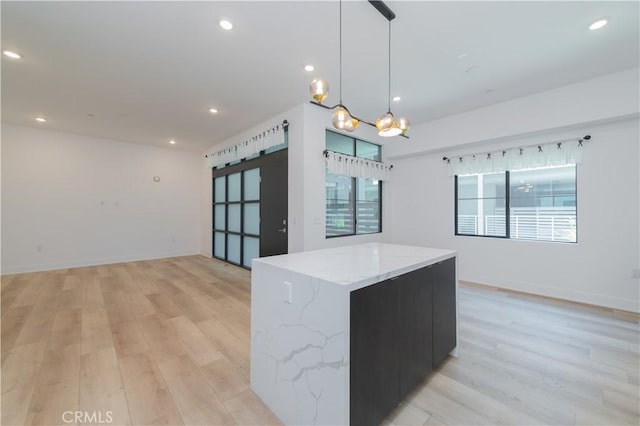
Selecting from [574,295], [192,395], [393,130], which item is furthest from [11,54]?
[574,295]

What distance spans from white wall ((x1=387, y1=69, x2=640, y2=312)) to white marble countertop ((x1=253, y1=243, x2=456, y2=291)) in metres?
2.73

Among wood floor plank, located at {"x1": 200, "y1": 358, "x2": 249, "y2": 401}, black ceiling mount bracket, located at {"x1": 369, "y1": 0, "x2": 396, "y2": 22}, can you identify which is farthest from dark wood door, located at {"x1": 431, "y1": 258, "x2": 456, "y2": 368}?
black ceiling mount bracket, located at {"x1": 369, "y1": 0, "x2": 396, "y2": 22}

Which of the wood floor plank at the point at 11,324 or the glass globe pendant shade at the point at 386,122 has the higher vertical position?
the glass globe pendant shade at the point at 386,122

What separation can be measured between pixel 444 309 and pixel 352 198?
3.14 meters

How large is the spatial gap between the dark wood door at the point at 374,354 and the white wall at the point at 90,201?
691 centimetres

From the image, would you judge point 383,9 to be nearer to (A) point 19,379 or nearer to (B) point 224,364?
(B) point 224,364

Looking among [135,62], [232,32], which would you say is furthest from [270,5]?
[135,62]

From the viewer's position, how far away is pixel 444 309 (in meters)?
2.11

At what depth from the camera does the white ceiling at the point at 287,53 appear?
2209 mm

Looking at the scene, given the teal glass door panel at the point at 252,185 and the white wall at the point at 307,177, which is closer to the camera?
the white wall at the point at 307,177

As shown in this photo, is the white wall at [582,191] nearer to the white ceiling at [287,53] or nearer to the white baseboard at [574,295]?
the white baseboard at [574,295]

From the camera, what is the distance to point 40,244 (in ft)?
17.3

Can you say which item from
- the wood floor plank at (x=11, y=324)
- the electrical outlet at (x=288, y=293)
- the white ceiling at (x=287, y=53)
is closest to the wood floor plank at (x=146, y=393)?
the electrical outlet at (x=288, y=293)

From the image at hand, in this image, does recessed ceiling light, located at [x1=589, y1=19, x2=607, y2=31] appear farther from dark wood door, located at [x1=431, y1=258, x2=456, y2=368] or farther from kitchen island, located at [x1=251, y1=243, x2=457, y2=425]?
kitchen island, located at [x1=251, y1=243, x2=457, y2=425]
